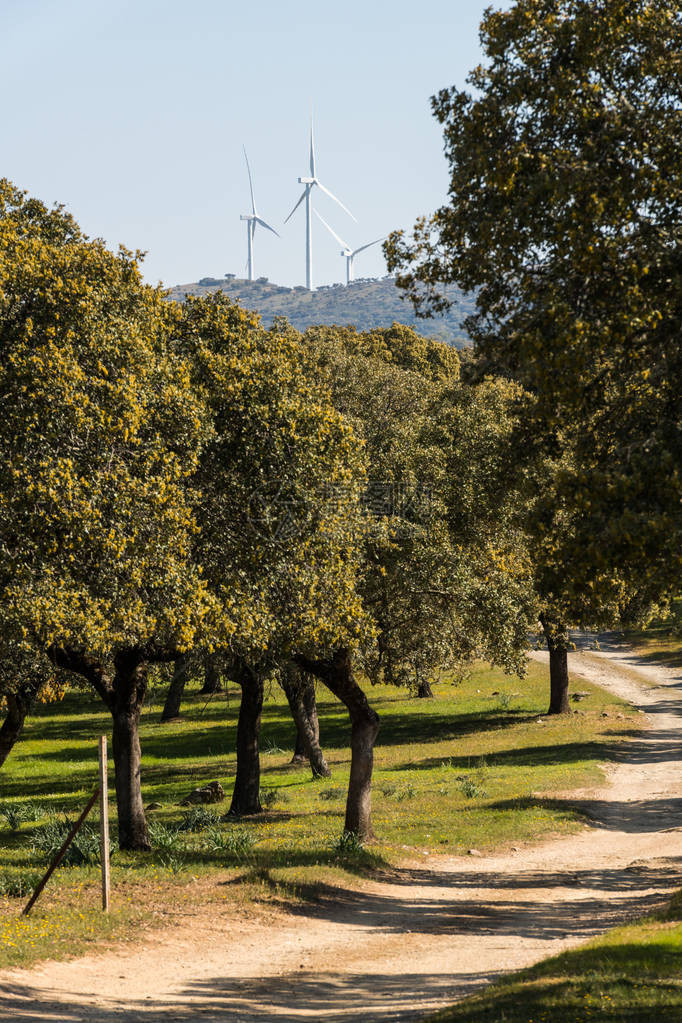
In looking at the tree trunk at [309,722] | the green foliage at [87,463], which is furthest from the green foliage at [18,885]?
the tree trunk at [309,722]

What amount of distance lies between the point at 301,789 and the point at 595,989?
26627 mm

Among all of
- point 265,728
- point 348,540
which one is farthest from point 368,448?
point 265,728

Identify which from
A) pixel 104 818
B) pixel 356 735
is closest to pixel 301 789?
pixel 356 735

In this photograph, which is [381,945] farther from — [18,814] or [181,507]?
[18,814]

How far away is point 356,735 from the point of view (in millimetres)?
26141

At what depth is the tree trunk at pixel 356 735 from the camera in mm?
25672

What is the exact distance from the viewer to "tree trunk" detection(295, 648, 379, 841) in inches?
1011

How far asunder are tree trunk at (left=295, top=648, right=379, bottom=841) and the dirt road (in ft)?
6.89

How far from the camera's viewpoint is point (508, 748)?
147 ft

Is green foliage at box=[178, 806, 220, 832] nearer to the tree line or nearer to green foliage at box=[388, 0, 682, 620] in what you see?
the tree line

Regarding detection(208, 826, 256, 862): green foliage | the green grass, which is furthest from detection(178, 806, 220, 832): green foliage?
detection(208, 826, 256, 862): green foliage

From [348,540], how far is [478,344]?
694 cm

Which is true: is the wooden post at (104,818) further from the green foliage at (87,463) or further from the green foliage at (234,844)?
the green foliage at (234,844)

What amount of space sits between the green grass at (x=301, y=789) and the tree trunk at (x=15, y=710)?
2748 mm
